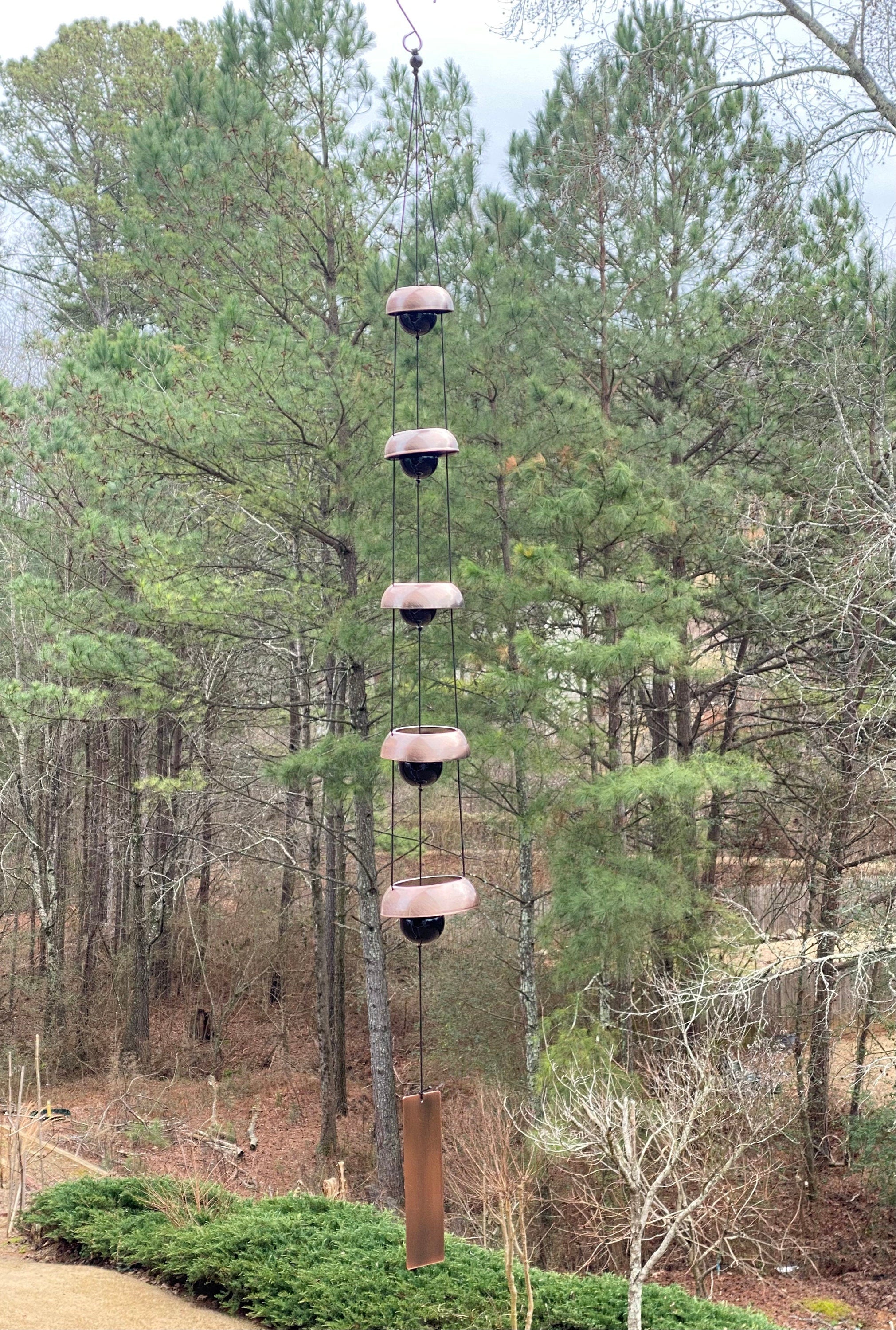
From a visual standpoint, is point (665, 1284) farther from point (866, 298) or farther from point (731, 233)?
point (731, 233)

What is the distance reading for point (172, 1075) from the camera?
41.8 feet

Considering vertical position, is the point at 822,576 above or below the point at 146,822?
above

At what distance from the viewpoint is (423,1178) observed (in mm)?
3762

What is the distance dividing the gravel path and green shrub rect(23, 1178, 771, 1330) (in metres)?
0.13

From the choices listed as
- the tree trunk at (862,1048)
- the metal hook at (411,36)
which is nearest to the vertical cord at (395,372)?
the metal hook at (411,36)

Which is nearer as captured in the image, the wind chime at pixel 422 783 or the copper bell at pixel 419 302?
the wind chime at pixel 422 783

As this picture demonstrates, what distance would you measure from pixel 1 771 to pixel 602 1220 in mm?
8208

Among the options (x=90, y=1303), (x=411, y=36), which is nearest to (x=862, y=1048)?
(x=90, y=1303)

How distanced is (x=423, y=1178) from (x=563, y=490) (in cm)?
533

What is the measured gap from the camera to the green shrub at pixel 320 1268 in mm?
5488

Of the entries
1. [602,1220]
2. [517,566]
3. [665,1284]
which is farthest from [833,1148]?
[517,566]

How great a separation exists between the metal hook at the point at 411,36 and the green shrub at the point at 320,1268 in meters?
5.23

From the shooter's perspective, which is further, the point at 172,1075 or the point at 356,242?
the point at 172,1075

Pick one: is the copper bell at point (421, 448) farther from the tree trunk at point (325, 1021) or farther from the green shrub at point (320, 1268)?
the tree trunk at point (325, 1021)
